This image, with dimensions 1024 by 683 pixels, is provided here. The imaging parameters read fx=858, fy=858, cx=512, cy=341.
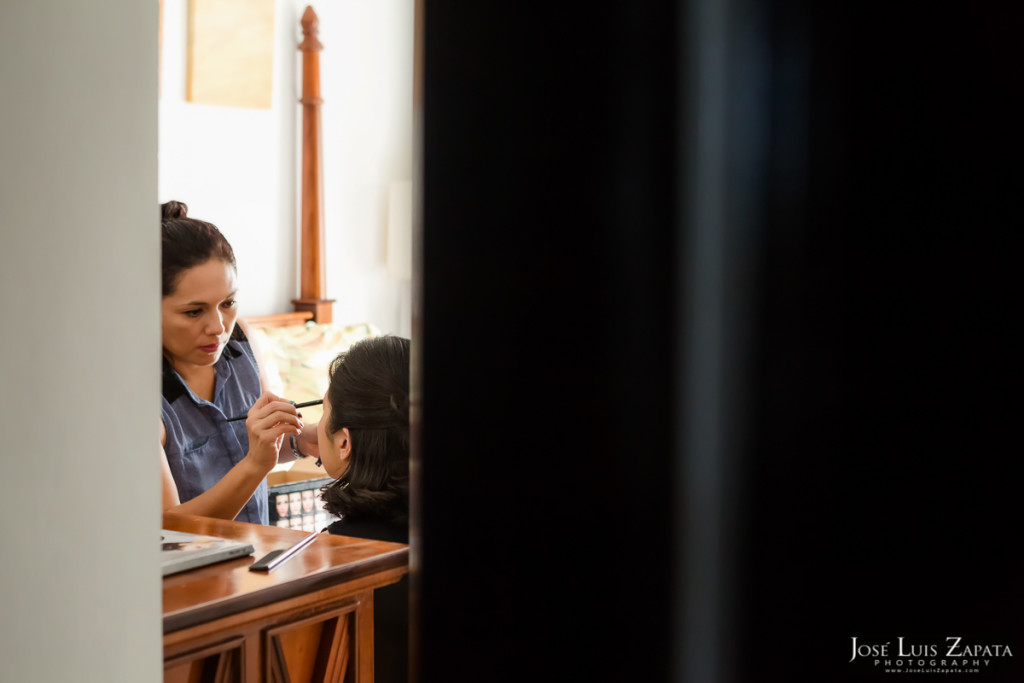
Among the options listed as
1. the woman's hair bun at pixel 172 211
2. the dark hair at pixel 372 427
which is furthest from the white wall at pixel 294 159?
the dark hair at pixel 372 427

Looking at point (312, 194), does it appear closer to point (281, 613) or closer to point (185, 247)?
point (185, 247)

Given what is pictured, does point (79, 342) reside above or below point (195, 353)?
above

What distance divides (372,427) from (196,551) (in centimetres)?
42

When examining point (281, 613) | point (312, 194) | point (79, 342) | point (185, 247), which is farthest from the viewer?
A: point (312, 194)

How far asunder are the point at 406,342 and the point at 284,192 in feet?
3.57

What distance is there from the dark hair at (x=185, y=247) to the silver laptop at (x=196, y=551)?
0.60 metres

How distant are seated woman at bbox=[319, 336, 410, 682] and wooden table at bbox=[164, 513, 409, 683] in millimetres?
246

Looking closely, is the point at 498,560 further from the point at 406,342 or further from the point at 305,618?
the point at 406,342

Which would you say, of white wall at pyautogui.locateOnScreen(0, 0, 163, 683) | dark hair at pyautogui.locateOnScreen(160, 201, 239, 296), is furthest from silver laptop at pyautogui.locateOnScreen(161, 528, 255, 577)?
dark hair at pyautogui.locateOnScreen(160, 201, 239, 296)

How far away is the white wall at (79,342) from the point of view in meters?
0.33

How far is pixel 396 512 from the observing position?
92cm

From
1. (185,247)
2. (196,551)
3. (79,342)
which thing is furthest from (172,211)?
(79,342)

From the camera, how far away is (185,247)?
113 cm

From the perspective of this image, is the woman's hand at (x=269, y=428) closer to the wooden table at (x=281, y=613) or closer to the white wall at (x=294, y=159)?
the wooden table at (x=281, y=613)
